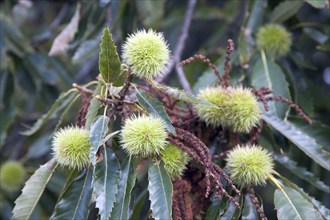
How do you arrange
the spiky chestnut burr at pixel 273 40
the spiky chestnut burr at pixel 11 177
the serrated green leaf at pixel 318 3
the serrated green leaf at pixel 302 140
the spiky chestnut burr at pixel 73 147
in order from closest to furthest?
the spiky chestnut burr at pixel 73 147 → the serrated green leaf at pixel 302 140 → the serrated green leaf at pixel 318 3 → the spiky chestnut burr at pixel 273 40 → the spiky chestnut burr at pixel 11 177

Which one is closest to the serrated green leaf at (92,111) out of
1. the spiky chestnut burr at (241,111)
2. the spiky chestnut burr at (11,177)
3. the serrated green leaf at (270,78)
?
the spiky chestnut burr at (241,111)

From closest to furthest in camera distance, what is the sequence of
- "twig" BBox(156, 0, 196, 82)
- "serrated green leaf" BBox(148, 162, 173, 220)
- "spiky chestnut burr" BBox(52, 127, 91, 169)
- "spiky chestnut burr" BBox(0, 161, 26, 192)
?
"serrated green leaf" BBox(148, 162, 173, 220) → "spiky chestnut burr" BBox(52, 127, 91, 169) → "twig" BBox(156, 0, 196, 82) → "spiky chestnut burr" BBox(0, 161, 26, 192)

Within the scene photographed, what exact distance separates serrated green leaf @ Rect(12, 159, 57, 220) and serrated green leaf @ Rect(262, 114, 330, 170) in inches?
18.3

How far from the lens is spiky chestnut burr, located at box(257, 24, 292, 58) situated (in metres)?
1.65

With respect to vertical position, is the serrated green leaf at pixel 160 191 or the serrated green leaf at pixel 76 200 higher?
the serrated green leaf at pixel 76 200

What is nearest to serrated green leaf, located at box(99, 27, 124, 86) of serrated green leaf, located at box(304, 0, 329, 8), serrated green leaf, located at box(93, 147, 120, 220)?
serrated green leaf, located at box(93, 147, 120, 220)

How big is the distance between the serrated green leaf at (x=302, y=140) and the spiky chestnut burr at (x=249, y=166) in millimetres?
124

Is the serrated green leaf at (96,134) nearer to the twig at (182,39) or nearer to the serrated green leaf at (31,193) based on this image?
the serrated green leaf at (31,193)

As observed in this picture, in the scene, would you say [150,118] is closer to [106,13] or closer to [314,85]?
[106,13]

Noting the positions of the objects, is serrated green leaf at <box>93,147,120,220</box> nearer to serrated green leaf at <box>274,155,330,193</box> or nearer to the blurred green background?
serrated green leaf at <box>274,155,330,193</box>

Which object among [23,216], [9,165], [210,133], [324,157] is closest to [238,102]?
[210,133]

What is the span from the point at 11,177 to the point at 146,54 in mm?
1130

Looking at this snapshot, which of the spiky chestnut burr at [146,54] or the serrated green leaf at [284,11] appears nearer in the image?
the spiky chestnut burr at [146,54]

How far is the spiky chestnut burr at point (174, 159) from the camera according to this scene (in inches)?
41.7
